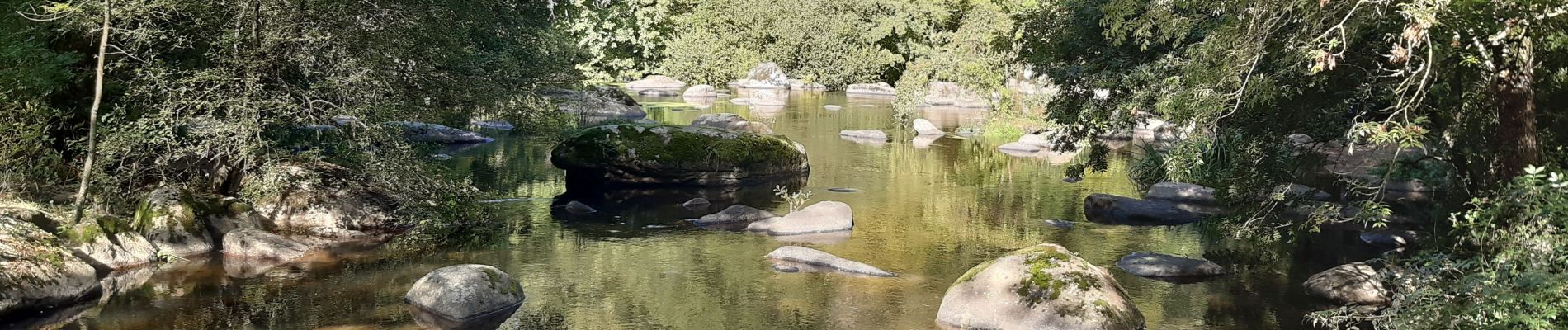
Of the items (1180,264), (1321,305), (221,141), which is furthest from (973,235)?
(221,141)

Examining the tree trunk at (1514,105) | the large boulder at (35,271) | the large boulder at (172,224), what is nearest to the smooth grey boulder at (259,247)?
the large boulder at (172,224)

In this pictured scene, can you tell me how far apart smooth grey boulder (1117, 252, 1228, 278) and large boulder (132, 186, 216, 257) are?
12930mm

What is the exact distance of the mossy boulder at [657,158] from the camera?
Answer: 23953 mm

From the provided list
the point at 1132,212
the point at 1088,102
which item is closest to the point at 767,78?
the point at 1132,212

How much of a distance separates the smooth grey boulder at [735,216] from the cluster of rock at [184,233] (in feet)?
16.2

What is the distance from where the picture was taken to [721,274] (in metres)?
15.2

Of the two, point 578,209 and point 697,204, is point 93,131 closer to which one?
point 578,209

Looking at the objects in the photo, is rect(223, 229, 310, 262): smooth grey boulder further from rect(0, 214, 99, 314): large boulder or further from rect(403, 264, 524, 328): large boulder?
rect(403, 264, 524, 328): large boulder

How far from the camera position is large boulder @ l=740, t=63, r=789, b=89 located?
2603 inches

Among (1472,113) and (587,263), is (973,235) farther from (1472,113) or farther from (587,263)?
(1472,113)

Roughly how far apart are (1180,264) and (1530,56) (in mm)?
6461

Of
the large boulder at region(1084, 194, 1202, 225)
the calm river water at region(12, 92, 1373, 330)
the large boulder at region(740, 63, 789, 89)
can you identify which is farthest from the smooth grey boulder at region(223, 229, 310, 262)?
the large boulder at region(740, 63, 789, 89)

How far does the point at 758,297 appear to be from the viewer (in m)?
13.9

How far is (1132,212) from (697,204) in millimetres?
8025
